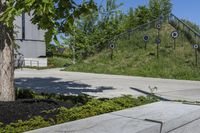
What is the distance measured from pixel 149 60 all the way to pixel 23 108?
22181mm

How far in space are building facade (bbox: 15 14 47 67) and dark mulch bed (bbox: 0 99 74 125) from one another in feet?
104

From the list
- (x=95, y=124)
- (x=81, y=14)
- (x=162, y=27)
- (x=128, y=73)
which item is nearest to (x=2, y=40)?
(x=81, y=14)

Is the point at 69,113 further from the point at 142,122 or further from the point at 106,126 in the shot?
the point at 142,122

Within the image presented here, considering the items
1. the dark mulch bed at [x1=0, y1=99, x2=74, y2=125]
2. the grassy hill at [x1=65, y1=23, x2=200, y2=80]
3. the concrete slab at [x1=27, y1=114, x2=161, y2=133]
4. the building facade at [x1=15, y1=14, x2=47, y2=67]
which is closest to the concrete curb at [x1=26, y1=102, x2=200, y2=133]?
the concrete slab at [x1=27, y1=114, x2=161, y2=133]

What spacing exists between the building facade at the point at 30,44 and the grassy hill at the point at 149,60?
9252 mm

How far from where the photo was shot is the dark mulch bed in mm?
Answer: 5727

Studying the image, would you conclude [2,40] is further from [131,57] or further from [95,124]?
[131,57]

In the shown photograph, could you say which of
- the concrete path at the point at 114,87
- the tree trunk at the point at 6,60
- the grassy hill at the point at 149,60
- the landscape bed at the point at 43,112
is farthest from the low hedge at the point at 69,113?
the grassy hill at the point at 149,60

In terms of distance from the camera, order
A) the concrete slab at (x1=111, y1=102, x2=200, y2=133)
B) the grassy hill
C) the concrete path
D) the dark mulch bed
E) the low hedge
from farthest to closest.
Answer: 1. the grassy hill
2. the concrete path
3. the dark mulch bed
4. the concrete slab at (x1=111, y1=102, x2=200, y2=133)
5. the low hedge

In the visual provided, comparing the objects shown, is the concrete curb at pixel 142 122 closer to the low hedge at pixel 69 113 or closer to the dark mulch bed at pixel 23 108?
the low hedge at pixel 69 113

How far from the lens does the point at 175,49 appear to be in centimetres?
2972

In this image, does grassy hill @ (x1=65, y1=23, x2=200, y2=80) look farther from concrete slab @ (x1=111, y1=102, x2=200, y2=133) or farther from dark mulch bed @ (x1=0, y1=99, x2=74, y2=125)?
dark mulch bed @ (x1=0, y1=99, x2=74, y2=125)

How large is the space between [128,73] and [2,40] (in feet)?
60.1

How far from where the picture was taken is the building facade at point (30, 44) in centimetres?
3931
